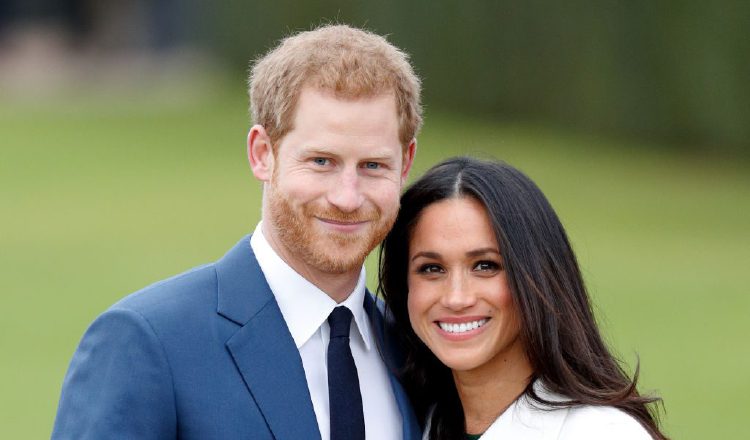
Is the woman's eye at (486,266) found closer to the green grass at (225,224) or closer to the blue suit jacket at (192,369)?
the blue suit jacket at (192,369)

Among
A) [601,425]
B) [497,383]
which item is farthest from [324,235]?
[601,425]

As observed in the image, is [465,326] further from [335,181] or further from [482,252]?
[335,181]

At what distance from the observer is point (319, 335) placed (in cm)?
419

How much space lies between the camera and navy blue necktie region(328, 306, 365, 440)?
4.06 m

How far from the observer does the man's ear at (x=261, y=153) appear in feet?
13.9

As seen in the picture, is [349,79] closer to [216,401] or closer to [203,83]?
[216,401]

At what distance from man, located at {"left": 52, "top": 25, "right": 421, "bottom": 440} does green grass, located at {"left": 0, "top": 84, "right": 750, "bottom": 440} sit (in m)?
5.28

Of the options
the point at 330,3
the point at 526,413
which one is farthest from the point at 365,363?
the point at 330,3

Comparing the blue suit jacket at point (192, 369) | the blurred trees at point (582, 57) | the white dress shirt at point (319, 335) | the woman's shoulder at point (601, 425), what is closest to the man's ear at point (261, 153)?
the white dress shirt at point (319, 335)

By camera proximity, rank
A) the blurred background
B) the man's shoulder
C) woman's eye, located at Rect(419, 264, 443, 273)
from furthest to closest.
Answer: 1. the blurred background
2. woman's eye, located at Rect(419, 264, 443, 273)
3. the man's shoulder

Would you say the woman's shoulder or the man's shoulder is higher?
the man's shoulder

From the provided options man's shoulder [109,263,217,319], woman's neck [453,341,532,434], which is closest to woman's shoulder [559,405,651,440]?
woman's neck [453,341,532,434]

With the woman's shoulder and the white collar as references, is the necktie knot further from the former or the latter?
the woman's shoulder

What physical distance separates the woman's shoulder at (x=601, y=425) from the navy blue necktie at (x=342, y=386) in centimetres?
65
